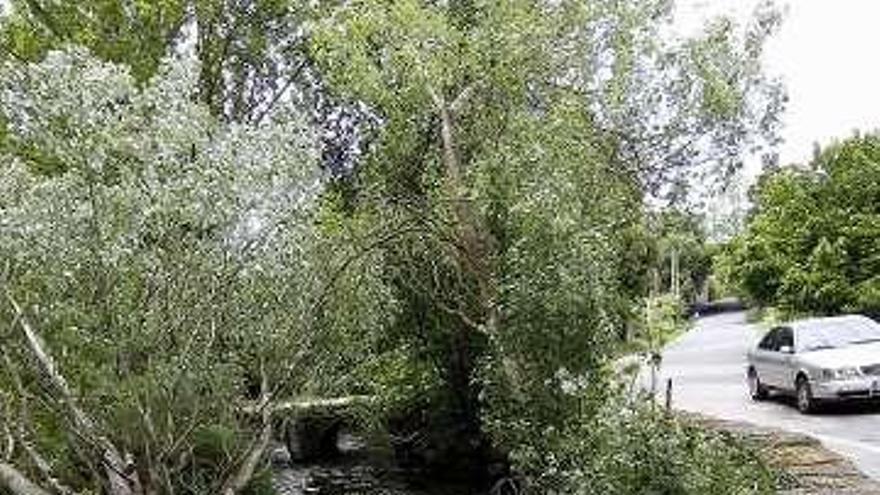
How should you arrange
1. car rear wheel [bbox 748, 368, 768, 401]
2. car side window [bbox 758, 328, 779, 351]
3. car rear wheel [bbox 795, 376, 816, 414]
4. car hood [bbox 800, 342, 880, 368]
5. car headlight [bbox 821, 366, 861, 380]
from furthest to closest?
car rear wheel [bbox 748, 368, 768, 401], car side window [bbox 758, 328, 779, 351], car rear wheel [bbox 795, 376, 816, 414], car hood [bbox 800, 342, 880, 368], car headlight [bbox 821, 366, 861, 380]

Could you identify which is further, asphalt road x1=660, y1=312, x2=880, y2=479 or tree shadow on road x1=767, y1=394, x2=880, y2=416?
tree shadow on road x1=767, y1=394, x2=880, y2=416

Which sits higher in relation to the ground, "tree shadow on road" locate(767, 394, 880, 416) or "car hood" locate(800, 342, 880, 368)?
"car hood" locate(800, 342, 880, 368)

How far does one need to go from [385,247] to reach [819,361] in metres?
7.25

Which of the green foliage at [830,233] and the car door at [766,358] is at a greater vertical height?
the green foliage at [830,233]

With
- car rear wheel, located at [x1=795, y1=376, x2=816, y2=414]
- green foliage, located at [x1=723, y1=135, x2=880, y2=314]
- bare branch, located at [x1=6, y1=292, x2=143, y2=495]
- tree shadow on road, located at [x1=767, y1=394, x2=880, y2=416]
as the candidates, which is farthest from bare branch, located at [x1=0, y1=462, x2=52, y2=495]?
green foliage, located at [x1=723, y1=135, x2=880, y2=314]

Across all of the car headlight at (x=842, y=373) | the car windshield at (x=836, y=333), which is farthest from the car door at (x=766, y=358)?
the car headlight at (x=842, y=373)

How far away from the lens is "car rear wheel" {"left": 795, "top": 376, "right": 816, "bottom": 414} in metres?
20.5

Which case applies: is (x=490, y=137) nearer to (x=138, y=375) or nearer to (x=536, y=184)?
(x=536, y=184)

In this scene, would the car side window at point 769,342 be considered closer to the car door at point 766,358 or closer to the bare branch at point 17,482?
the car door at point 766,358

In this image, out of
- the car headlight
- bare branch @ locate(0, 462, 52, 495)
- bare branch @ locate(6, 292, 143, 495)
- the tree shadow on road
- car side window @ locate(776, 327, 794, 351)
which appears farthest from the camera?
car side window @ locate(776, 327, 794, 351)

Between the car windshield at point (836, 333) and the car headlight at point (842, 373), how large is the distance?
118 cm

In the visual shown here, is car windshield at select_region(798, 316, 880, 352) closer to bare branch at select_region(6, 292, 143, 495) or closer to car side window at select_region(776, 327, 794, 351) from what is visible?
car side window at select_region(776, 327, 794, 351)

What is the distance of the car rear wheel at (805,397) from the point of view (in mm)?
20547

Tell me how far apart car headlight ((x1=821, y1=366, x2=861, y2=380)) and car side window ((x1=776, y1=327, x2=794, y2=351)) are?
1.59 metres
